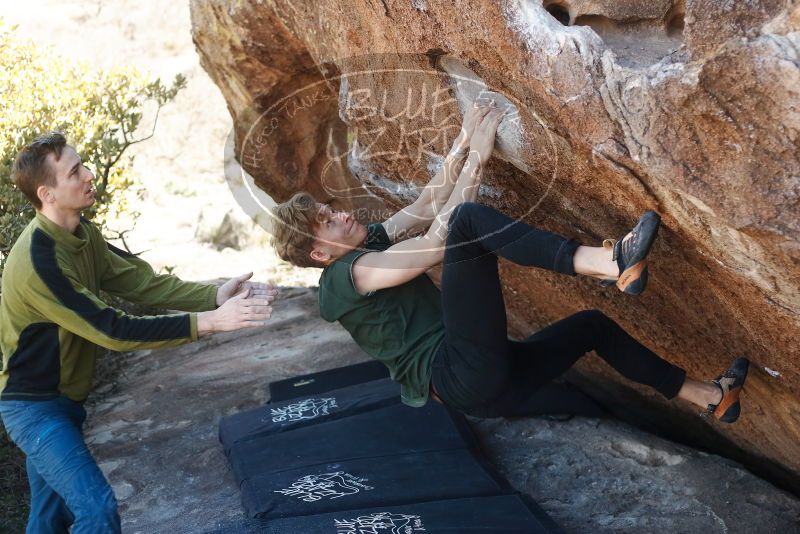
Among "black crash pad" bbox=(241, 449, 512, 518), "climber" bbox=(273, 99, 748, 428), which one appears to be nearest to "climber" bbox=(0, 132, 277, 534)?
"climber" bbox=(273, 99, 748, 428)

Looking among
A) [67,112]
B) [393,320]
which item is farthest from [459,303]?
[67,112]

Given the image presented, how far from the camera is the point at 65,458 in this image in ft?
9.82

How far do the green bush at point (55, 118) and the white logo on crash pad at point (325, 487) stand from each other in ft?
5.72

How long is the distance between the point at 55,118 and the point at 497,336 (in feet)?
13.2

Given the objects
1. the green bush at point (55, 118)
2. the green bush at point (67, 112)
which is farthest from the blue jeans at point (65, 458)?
the green bush at point (67, 112)

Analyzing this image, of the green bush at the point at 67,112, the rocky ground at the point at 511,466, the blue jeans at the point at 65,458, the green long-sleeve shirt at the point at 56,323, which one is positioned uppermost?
the green bush at the point at 67,112

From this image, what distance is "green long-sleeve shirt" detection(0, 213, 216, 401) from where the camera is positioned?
9.80 ft

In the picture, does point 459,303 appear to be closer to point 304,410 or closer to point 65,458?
point 65,458

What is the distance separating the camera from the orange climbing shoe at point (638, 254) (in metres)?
2.59

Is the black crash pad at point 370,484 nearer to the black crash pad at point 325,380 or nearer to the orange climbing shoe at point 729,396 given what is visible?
the orange climbing shoe at point 729,396

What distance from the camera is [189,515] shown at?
383 cm

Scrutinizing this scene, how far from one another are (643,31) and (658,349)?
A: 1.91 m

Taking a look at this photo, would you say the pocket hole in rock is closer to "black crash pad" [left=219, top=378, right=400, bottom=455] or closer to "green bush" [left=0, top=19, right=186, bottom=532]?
"black crash pad" [left=219, top=378, right=400, bottom=455]

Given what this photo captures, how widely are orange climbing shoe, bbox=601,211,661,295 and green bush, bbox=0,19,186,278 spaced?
3809 mm
